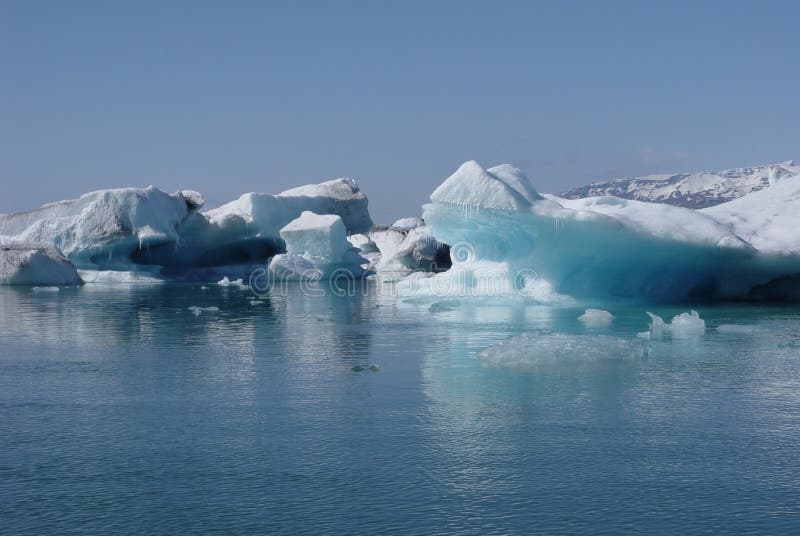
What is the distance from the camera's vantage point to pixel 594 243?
15.1 meters

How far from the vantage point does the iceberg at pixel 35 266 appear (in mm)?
26141

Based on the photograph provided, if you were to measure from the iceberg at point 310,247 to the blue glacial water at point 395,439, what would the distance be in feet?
59.7

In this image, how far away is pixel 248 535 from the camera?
400 cm

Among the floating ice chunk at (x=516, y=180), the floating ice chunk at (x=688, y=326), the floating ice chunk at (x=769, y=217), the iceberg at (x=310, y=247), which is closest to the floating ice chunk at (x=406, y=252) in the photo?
the iceberg at (x=310, y=247)

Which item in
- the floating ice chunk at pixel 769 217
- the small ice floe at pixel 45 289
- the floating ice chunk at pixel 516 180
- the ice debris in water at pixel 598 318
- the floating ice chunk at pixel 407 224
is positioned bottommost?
the ice debris in water at pixel 598 318

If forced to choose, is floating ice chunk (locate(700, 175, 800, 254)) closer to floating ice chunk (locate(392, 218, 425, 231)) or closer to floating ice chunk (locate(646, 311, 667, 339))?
floating ice chunk (locate(646, 311, 667, 339))

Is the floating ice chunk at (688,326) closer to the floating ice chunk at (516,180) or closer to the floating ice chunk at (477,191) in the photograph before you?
the floating ice chunk at (477,191)

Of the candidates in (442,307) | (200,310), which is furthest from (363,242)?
(442,307)

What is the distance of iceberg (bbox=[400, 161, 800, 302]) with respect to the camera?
14.6 metres

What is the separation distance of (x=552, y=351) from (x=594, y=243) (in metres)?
6.99

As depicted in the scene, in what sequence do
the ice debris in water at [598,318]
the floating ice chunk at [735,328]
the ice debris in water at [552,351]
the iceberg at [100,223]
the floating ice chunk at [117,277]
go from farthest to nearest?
the floating ice chunk at [117,277] → the iceberg at [100,223] → the ice debris in water at [598,318] → the floating ice chunk at [735,328] → the ice debris in water at [552,351]

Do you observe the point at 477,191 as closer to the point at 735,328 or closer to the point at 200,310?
the point at 735,328

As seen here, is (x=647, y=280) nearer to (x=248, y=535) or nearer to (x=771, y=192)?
(x=771, y=192)

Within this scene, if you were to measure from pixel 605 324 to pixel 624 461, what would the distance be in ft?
24.8
